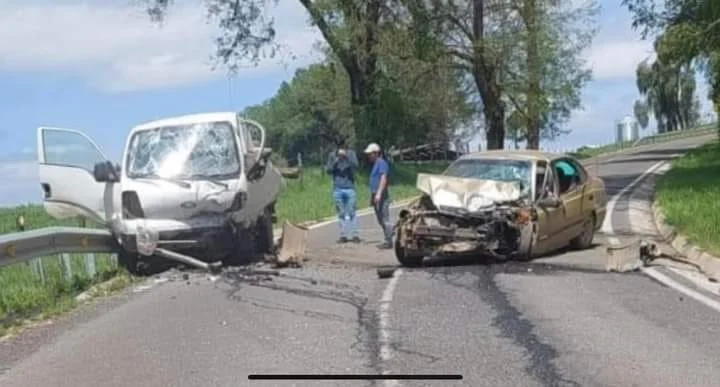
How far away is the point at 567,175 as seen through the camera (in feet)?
57.5

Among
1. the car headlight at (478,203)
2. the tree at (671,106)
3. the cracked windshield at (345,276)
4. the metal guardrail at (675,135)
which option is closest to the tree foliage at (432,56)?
the cracked windshield at (345,276)

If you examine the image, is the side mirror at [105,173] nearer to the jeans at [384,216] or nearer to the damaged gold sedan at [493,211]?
the damaged gold sedan at [493,211]

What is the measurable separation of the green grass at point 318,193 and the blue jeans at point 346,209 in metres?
3.81

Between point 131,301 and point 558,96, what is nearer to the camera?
point 131,301

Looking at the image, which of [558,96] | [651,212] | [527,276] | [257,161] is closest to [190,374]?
[527,276]

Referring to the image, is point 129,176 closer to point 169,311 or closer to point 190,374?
point 169,311

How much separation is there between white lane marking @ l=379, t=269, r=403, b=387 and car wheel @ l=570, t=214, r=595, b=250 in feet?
11.7

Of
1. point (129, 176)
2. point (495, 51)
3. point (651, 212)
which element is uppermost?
point (495, 51)

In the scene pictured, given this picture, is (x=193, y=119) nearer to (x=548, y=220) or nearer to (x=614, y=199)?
(x=548, y=220)

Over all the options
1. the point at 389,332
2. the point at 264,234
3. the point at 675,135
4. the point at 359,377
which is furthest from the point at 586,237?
the point at 675,135

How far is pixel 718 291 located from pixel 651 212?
14071mm

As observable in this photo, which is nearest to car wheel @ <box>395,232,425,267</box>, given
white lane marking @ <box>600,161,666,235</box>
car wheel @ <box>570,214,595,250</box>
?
car wheel @ <box>570,214,595,250</box>

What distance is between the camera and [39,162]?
1511cm

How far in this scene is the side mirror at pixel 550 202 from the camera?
618 inches
